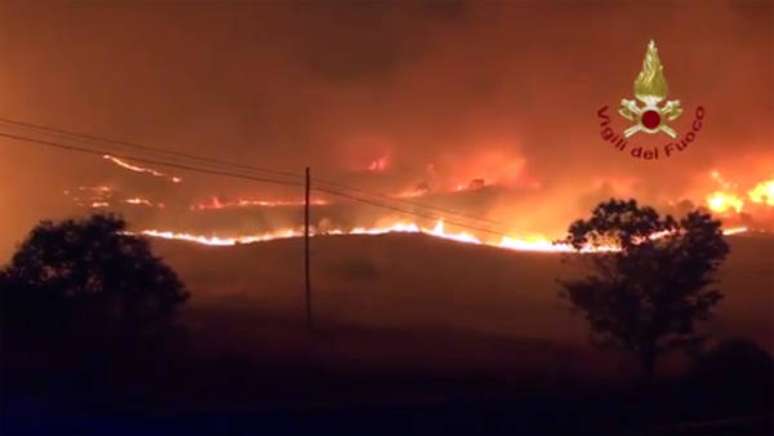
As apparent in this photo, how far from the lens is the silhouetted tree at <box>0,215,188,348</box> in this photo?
62.5ft

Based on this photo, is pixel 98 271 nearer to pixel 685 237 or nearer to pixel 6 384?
pixel 6 384

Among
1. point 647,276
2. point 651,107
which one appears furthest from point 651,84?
point 647,276

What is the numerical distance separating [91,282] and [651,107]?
1151 cm

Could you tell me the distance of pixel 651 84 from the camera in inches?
691

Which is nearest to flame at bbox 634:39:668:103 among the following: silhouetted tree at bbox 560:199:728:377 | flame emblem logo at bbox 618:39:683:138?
flame emblem logo at bbox 618:39:683:138

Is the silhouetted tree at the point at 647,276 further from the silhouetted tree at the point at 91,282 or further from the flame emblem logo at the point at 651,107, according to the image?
the silhouetted tree at the point at 91,282

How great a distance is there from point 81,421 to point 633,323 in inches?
587

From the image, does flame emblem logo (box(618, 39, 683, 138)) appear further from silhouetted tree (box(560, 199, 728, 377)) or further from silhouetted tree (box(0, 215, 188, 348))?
silhouetted tree (box(0, 215, 188, 348))

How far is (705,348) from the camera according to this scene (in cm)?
2389

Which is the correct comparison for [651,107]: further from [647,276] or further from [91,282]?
[91,282]

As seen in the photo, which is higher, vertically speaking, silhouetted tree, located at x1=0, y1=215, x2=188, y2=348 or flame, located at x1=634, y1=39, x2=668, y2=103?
flame, located at x1=634, y1=39, x2=668, y2=103

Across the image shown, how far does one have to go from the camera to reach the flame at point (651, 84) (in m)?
17.0

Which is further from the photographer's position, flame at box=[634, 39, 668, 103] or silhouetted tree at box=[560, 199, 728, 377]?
silhouetted tree at box=[560, 199, 728, 377]

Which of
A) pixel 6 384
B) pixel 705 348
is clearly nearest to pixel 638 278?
pixel 705 348
